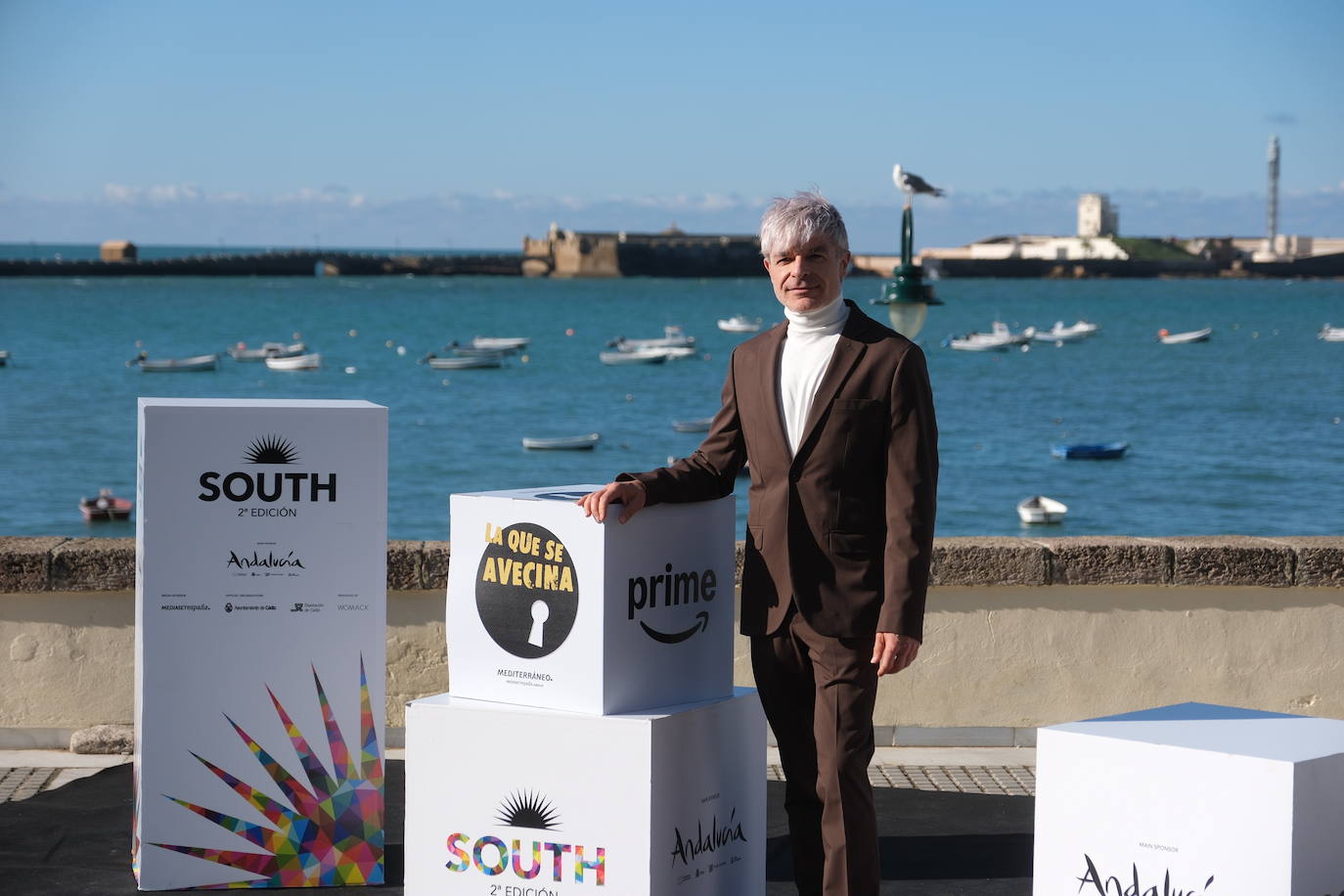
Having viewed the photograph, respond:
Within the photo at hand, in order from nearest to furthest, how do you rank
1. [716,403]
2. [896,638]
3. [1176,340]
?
1. [896,638]
2. [716,403]
3. [1176,340]

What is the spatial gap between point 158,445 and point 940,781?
3.24 meters

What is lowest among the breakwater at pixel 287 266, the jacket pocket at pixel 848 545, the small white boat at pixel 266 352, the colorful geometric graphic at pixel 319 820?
the small white boat at pixel 266 352

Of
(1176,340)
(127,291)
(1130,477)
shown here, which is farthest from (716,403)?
(127,291)

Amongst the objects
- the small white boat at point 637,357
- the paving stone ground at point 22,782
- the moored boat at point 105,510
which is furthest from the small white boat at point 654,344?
the paving stone ground at point 22,782

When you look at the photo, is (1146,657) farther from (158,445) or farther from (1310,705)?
(158,445)

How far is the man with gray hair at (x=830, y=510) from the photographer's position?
14.2 ft

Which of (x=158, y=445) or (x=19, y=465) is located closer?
(x=158, y=445)

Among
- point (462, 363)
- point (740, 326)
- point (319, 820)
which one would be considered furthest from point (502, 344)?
point (319, 820)

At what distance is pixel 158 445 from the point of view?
5043mm

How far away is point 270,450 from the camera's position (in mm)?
5113

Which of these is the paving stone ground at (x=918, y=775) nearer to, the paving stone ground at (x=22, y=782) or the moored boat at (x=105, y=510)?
the paving stone ground at (x=22, y=782)

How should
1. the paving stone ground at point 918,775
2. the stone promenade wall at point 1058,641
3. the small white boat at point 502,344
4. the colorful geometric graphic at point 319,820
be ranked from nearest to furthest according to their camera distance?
the colorful geometric graphic at point 319,820 < the paving stone ground at point 918,775 < the stone promenade wall at point 1058,641 < the small white boat at point 502,344

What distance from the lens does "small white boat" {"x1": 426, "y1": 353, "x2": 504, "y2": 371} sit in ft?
249

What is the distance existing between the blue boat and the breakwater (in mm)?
128206
